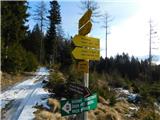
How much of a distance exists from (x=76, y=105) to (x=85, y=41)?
4.71ft

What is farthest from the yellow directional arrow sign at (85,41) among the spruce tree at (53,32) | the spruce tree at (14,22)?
the spruce tree at (53,32)

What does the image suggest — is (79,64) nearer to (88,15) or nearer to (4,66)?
(88,15)

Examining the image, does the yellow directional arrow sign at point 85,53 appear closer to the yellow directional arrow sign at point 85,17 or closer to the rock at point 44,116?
the yellow directional arrow sign at point 85,17

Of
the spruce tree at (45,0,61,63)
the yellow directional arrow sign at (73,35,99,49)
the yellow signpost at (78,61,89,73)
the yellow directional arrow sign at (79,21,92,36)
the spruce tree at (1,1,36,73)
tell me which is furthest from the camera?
the spruce tree at (45,0,61,63)

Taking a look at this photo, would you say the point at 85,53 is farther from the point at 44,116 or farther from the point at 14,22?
the point at 14,22

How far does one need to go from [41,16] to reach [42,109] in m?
57.4

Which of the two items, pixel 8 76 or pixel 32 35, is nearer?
pixel 8 76

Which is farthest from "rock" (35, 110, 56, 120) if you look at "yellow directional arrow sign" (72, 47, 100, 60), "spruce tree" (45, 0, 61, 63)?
"spruce tree" (45, 0, 61, 63)

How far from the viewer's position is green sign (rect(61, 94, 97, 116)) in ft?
24.6

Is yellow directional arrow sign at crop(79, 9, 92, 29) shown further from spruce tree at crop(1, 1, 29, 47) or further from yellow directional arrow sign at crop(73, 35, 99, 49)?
spruce tree at crop(1, 1, 29, 47)

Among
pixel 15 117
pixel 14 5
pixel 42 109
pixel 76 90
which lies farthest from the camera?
pixel 14 5

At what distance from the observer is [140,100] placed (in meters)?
24.9

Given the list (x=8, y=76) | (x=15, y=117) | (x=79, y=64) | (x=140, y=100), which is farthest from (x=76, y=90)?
(x=8, y=76)

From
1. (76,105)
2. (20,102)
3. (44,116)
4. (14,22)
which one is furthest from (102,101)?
(14,22)
